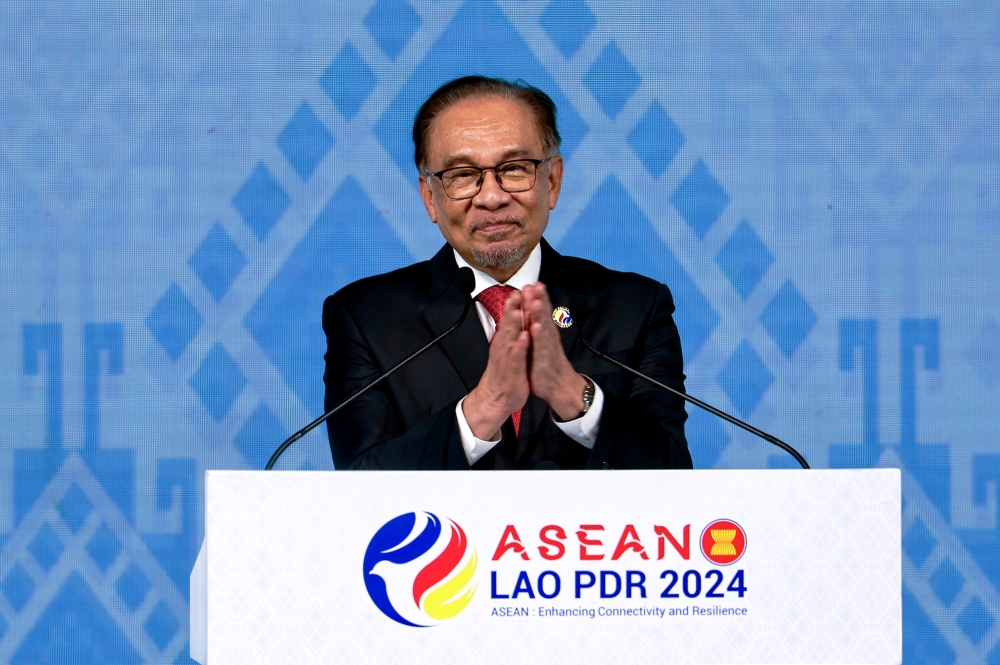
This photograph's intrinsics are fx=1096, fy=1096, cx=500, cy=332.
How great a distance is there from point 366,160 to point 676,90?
2.96 feet

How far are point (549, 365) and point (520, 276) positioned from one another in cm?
54

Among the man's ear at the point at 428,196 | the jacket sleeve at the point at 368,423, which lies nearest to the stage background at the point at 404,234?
the man's ear at the point at 428,196

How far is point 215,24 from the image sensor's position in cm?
312

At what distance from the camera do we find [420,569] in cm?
156

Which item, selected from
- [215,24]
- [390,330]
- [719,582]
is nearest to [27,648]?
[390,330]

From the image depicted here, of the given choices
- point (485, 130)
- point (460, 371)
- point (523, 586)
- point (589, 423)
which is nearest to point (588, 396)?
point (589, 423)

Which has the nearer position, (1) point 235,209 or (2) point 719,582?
(2) point 719,582

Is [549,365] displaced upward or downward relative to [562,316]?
downward

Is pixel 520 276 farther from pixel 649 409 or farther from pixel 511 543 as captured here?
pixel 511 543

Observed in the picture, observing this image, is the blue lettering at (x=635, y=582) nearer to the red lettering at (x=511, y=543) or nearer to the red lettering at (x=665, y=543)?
the red lettering at (x=665, y=543)

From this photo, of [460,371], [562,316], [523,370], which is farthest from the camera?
[460,371]

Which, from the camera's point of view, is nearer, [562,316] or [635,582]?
[635,582]

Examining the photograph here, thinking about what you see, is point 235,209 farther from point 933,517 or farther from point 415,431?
point 933,517

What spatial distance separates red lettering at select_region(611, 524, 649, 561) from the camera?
5.20 feet
